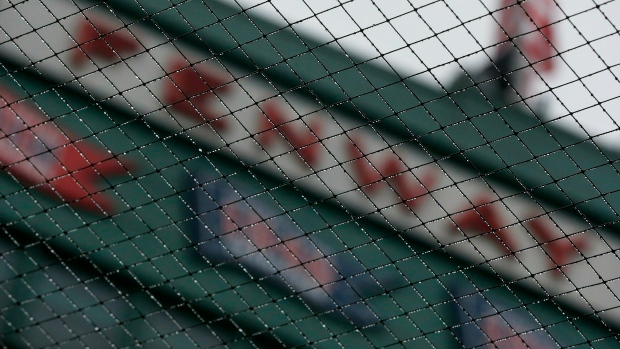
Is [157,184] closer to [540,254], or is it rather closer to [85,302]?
[85,302]

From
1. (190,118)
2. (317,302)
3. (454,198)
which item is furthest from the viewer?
(454,198)

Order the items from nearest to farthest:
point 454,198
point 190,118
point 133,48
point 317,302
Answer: point 133,48
point 190,118
point 317,302
point 454,198

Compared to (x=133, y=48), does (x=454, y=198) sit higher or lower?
higher

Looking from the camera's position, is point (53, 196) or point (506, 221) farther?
point (506, 221)

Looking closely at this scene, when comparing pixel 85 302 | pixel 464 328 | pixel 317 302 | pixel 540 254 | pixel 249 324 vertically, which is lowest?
pixel 85 302

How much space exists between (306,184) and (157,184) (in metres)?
0.36

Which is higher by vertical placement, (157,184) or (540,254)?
(540,254)

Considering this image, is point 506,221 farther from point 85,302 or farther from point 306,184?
point 85,302

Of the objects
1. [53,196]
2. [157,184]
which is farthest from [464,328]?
[53,196]

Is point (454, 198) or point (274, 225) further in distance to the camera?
point (454, 198)

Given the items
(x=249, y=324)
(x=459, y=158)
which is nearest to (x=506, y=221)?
(x=459, y=158)

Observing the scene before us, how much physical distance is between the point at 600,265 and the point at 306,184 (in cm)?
89

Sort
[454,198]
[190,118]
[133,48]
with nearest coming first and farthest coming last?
[133,48]
[190,118]
[454,198]

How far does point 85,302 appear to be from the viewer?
1887 millimetres
